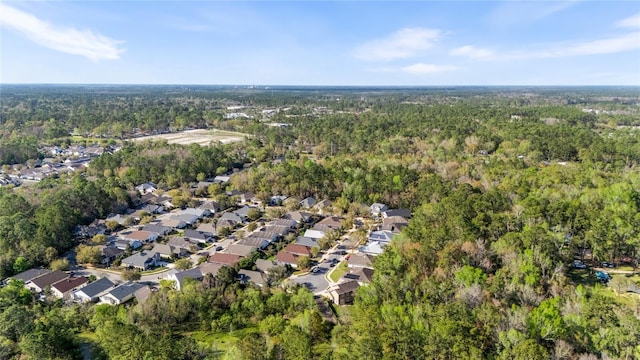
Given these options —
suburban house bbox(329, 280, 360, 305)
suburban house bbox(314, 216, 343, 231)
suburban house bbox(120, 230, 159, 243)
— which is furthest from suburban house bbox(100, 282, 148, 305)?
suburban house bbox(314, 216, 343, 231)

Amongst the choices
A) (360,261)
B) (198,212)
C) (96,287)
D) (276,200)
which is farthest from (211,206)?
(360,261)

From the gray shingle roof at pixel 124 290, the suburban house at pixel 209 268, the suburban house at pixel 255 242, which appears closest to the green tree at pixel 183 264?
the suburban house at pixel 209 268

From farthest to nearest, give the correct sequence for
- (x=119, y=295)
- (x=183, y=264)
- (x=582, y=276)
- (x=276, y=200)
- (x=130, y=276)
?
(x=276, y=200), (x=183, y=264), (x=582, y=276), (x=130, y=276), (x=119, y=295)

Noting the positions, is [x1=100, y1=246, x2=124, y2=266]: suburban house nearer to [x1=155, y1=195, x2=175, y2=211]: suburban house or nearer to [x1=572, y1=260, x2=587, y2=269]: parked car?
[x1=155, y1=195, x2=175, y2=211]: suburban house

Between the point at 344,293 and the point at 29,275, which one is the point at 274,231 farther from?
the point at 29,275

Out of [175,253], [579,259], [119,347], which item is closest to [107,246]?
[175,253]

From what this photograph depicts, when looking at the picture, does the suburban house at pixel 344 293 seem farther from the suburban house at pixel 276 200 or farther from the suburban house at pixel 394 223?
the suburban house at pixel 276 200
